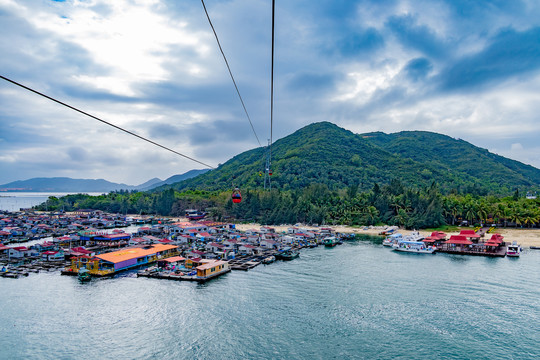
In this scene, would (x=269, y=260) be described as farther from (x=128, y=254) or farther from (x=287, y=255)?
(x=128, y=254)

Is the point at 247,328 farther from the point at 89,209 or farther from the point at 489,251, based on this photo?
the point at 89,209

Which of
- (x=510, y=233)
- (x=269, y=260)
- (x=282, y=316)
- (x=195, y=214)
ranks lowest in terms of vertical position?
(x=282, y=316)

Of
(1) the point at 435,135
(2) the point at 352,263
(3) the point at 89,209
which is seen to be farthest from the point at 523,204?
(1) the point at 435,135

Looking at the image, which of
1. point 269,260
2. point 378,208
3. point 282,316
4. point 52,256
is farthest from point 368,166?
point 282,316

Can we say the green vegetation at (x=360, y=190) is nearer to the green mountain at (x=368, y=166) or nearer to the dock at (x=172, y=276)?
the green mountain at (x=368, y=166)

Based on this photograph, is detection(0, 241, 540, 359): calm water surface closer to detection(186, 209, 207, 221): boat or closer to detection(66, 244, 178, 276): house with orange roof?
detection(66, 244, 178, 276): house with orange roof

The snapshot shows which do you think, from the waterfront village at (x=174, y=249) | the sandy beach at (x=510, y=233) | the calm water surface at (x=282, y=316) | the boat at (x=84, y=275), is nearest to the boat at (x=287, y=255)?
the waterfront village at (x=174, y=249)
